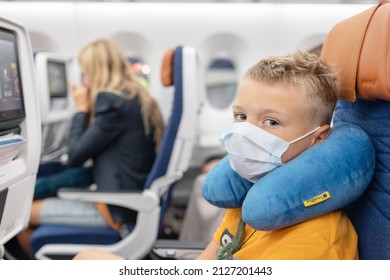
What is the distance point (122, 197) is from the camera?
213cm

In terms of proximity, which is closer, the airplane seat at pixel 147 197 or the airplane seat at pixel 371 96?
the airplane seat at pixel 371 96

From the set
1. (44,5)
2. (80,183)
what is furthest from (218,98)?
(80,183)

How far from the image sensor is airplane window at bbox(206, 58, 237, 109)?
461 cm

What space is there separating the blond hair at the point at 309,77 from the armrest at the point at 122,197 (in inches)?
48.1

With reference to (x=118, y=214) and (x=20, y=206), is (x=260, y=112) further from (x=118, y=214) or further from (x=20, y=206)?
(x=118, y=214)

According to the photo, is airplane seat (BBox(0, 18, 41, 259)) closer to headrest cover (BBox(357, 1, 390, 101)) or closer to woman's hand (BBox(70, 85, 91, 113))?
headrest cover (BBox(357, 1, 390, 101))

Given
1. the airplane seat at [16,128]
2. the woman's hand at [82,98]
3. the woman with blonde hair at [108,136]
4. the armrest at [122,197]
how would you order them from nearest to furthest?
the airplane seat at [16,128], the armrest at [122,197], the woman with blonde hair at [108,136], the woman's hand at [82,98]

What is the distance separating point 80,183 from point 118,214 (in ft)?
1.87

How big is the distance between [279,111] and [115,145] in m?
1.56

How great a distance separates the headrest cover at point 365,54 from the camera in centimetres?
87

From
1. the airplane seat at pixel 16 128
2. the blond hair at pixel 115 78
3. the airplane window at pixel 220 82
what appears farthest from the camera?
the airplane window at pixel 220 82

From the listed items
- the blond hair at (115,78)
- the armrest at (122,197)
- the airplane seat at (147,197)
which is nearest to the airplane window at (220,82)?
the blond hair at (115,78)

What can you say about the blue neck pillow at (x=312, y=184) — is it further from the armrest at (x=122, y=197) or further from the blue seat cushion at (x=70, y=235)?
the blue seat cushion at (x=70, y=235)

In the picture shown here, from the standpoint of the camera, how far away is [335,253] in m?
0.91
